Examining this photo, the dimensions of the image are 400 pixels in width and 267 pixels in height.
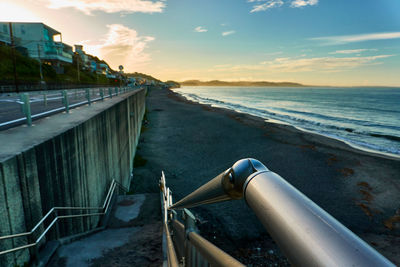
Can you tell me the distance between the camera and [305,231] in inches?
29.3

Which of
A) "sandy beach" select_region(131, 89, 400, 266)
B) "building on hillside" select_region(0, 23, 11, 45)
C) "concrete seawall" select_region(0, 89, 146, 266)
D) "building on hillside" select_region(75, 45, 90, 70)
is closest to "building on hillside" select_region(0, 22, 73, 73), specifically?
"building on hillside" select_region(0, 23, 11, 45)

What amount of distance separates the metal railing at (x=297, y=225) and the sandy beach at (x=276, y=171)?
9.18 meters

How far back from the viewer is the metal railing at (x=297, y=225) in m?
0.65

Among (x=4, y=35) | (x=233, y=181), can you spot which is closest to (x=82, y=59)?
(x=4, y=35)

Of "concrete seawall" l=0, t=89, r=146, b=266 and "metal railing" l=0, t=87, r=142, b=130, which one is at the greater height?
"metal railing" l=0, t=87, r=142, b=130

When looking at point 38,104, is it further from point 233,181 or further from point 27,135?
point 233,181

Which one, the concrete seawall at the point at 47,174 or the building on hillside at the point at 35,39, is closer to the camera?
the concrete seawall at the point at 47,174

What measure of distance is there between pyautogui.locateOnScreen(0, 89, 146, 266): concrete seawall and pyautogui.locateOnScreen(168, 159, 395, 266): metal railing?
4.41 m

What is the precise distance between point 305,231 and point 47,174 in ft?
18.6

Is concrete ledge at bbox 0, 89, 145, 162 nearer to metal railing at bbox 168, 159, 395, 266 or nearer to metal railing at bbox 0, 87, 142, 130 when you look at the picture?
metal railing at bbox 0, 87, 142, 130

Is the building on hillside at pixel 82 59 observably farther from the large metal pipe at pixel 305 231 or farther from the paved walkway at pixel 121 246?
the large metal pipe at pixel 305 231

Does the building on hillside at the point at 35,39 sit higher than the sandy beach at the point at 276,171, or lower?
higher

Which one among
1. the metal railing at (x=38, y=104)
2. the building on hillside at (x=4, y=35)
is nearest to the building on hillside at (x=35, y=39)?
the building on hillside at (x=4, y=35)

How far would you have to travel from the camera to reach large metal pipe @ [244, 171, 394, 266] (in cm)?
64
